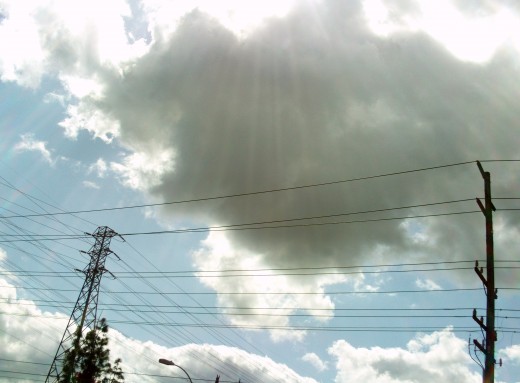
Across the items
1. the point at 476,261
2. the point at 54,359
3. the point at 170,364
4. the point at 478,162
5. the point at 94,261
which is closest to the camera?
the point at 476,261

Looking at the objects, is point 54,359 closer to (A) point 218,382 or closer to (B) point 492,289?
(A) point 218,382

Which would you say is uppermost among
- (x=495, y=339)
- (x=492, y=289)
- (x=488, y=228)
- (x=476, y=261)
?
(x=488, y=228)

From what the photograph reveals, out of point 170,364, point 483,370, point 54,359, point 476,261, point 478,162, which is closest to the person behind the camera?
point 483,370

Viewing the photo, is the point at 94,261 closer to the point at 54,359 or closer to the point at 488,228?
the point at 54,359

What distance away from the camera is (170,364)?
129 ft

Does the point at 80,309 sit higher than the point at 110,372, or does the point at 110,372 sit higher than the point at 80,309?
the point at 80,309

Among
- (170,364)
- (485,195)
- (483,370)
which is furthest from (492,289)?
(170,364)

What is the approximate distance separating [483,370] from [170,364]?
27.3 meters

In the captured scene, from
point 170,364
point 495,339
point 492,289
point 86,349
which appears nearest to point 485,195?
point 492,289

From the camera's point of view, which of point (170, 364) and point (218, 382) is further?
point (218, 382)

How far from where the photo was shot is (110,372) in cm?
5084

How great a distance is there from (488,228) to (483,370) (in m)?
6.23

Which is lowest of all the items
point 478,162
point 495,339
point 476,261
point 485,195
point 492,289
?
point 495,339

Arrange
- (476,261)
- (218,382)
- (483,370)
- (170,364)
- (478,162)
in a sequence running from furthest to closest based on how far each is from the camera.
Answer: (218,382)
(170,364)
(478,162)
(476,261)
(483,370)
